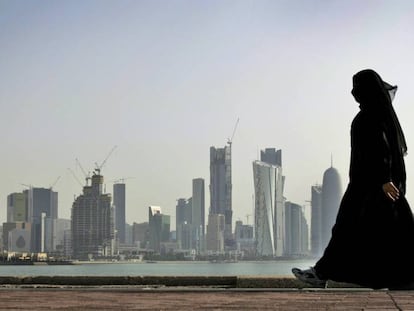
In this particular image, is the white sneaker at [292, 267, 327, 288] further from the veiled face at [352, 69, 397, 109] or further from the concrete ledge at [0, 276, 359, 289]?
the veiled face at [352, 69, 397, 109]

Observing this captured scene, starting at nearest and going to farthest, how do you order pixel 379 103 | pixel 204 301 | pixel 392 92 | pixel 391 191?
pixel 204 301, pixel 391 191, pixel 379 103, pixel 392 92

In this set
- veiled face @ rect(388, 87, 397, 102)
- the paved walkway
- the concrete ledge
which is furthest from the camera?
the concrete ledge

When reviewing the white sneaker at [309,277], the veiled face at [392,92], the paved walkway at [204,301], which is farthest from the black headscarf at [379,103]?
the paved walkway at [204,301]

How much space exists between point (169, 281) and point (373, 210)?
12.1 feet

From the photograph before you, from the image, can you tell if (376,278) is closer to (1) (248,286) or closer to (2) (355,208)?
(2) (355,208)

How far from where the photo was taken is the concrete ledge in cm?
1134

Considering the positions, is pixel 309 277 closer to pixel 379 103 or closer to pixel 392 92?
pixel 379 103

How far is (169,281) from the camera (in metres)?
12.2

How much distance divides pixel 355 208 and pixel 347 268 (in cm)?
69

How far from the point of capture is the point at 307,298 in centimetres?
829

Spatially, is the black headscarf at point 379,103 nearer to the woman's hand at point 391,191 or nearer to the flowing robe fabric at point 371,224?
the flowing robe fabric at point 371,224

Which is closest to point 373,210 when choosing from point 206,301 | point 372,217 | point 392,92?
point 372,217

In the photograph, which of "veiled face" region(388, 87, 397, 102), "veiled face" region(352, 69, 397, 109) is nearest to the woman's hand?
"veiled face" region(352, 69, 397, 109)

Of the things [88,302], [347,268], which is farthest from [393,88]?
[88,302]
